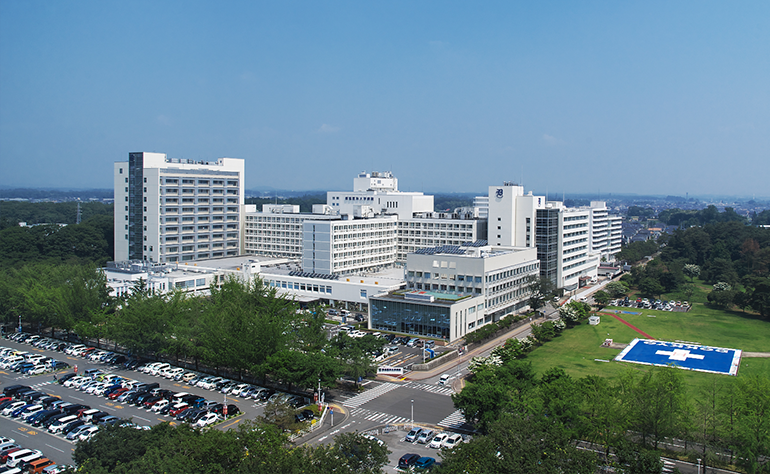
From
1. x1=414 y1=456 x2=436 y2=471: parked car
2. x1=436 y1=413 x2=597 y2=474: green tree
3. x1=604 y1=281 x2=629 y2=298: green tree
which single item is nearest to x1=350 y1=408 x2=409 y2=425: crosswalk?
x1=414 y1=456 x2=436 y2=471: parked car

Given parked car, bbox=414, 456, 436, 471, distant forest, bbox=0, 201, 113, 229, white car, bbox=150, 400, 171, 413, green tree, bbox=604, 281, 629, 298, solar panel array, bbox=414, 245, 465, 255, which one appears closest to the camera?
parked car, bbox=414, 456, 436, 471

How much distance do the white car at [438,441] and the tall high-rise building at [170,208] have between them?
67.6m

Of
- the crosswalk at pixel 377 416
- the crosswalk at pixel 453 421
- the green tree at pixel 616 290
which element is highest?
the green tree at pixel 616 290

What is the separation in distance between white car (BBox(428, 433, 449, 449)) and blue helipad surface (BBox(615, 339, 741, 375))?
1087 inches

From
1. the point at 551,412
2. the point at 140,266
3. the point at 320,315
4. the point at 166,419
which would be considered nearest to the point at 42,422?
the point at 166,419

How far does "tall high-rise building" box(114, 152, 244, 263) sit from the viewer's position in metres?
90.4

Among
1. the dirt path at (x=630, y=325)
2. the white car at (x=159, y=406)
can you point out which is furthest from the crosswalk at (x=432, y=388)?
the dirt path at (x=630, y=325)

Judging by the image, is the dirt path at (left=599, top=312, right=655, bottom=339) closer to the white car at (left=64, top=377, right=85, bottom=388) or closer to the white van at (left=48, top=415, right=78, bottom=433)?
the white van at (left=48, top=415, right=78, bottom=433)

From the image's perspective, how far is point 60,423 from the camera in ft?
122

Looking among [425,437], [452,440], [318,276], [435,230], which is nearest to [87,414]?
[425,437]

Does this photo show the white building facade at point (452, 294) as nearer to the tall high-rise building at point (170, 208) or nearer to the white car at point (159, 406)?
the white car at point (159, 406)

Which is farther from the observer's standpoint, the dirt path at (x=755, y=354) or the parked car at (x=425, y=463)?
the dirt path at (x=755, y=354)

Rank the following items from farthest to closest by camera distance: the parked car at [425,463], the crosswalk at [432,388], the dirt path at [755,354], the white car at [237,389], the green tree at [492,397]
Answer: the dirt path at [755,354], the crosswalk at [432,388], the white car at [237,389], the green tree at [492,397], the parked car at [425,463]

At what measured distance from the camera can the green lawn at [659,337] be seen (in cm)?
5229
